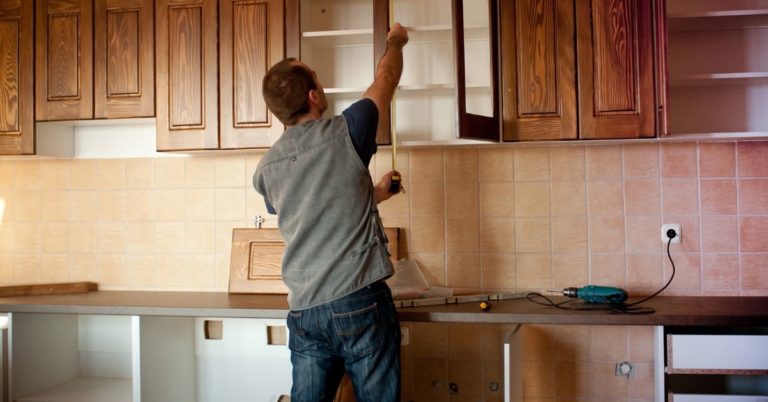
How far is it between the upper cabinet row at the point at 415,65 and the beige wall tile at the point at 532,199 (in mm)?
337

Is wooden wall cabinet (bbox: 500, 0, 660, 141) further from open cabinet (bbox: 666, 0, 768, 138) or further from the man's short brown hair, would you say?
the man's short brown hair

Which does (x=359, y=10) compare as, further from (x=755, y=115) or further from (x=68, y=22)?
(x=755, y=115)

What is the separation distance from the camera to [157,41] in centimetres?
249

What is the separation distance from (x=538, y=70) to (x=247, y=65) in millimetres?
1091

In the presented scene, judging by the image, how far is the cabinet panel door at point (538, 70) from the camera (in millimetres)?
2250

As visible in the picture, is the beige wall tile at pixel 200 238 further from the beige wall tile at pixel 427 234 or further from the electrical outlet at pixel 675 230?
the electrical outlet at pixel 675 230

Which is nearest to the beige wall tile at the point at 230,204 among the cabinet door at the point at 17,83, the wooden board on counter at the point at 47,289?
the wooden board on counter at the point at 47,289

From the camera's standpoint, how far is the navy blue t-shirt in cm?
170

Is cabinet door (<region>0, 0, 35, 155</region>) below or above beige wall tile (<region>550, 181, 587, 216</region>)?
above

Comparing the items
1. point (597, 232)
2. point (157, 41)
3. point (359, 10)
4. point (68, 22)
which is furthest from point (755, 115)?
point (68, 22)

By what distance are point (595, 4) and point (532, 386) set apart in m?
1.49

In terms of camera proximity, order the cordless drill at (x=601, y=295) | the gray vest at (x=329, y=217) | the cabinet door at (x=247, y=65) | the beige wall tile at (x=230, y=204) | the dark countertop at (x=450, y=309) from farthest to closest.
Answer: the beige wall tile at (x=230, y=204) → the cabinet door at (x=247, y=65) → the cordless drill at (x=601, y=295) → the dark countertop at (x=450, y=309) → the gray vest at (x=329, y=217)

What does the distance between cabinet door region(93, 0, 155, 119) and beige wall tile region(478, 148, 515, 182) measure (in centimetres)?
134

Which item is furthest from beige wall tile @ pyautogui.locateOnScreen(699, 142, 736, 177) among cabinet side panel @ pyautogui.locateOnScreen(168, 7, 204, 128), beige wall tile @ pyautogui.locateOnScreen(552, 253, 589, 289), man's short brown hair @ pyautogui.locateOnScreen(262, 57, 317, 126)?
cabinet side panel @ pyautogui.locateOnScreen(168, 7, 204, 128)
